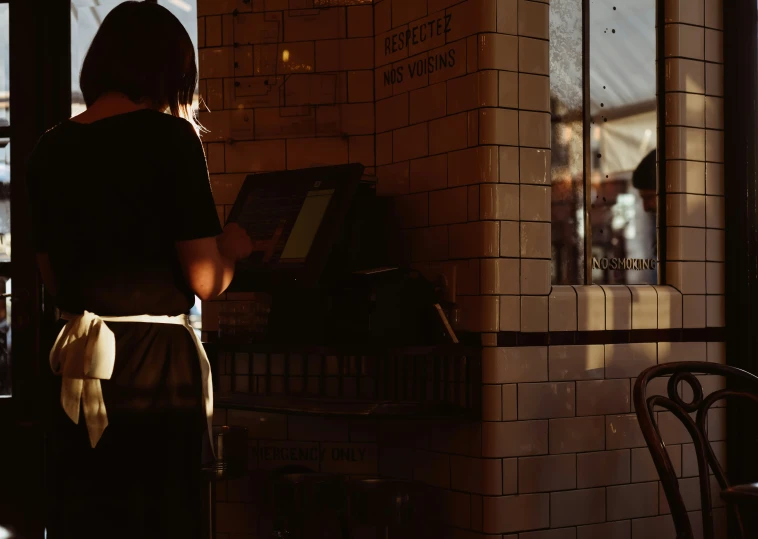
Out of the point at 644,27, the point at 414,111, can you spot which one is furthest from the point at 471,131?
the point at 644,27

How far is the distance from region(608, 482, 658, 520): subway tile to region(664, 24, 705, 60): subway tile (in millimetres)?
1184

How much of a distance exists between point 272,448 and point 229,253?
133 centimetres

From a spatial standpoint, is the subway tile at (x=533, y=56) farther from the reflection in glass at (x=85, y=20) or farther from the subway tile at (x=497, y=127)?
the reflection in glass at (x=85, y=20)

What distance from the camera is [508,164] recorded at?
237 centimetres

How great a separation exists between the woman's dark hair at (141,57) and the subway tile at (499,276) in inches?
40.8

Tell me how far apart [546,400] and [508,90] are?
0.79m

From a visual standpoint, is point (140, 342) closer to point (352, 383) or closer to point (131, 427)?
point (131, 427)

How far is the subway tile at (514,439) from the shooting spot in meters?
2.33

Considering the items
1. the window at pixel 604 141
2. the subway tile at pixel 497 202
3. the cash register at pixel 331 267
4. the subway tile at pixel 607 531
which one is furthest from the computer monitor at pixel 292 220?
the subway tile at pixel 607 531

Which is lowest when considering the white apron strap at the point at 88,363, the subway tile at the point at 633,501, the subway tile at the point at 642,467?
the subway tile at the point at 633,501

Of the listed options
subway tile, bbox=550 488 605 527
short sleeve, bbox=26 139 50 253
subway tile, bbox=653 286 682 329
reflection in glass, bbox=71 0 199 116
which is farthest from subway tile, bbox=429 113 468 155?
reflection in glass, bbox=71 0 199 116

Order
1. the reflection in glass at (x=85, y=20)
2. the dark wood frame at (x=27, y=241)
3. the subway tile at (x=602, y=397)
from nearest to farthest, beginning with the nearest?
the subway tile at (x=602, y=397) → the dark wood frame at (x=27, y=241) → the reflection in glass at (x=85, y=20)

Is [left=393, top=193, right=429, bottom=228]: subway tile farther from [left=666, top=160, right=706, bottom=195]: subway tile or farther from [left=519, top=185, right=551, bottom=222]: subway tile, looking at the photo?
[left=666, top=160, right=706, bottom=195]: subway tile

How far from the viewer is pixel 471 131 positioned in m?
2.38
